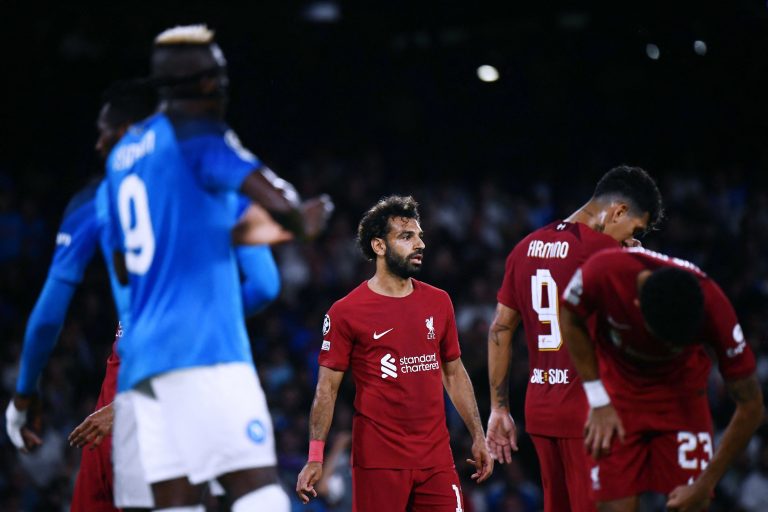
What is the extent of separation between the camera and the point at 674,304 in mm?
4656

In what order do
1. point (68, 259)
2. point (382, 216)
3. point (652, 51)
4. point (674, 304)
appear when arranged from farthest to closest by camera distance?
1. point (652, 51)
2. point (382, 216)
3. point (68, 259)
4. point (674, 304)

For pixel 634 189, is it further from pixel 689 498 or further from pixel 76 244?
pixel 76 244

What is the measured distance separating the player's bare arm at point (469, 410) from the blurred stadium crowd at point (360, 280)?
11.5 ft

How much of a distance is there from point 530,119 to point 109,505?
1257cm

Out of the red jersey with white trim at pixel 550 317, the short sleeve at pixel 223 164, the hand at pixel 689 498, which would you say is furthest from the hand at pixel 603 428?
the short sleeve at pixel 223 164

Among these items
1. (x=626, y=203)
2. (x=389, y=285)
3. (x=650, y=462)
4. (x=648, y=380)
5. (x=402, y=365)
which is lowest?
(x=650, y=462)

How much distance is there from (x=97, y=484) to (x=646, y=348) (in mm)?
2888

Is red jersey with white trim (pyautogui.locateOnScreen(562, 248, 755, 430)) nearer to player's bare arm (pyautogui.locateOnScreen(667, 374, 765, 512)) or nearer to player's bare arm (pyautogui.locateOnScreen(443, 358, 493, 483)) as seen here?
player's bare arm (pyautogui.locateOnScreen(667, 374, 765, 512))

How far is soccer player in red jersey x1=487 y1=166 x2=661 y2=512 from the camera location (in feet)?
20.4

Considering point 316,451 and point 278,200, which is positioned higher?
point 278,200

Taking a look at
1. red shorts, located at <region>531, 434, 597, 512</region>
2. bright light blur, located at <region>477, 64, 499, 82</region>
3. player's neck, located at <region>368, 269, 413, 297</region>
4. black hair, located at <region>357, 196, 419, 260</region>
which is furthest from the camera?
bright light blur, located at <region>477, 64, 499, 82</region>

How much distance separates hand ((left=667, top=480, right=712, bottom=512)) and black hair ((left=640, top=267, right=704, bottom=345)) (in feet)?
2.24

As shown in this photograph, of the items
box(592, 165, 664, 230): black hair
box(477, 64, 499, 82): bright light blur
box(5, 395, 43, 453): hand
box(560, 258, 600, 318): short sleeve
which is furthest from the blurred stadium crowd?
box(560, 258, 600, 318): short sleeve

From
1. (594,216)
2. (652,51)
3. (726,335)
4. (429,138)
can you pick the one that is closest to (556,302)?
(594,216)
